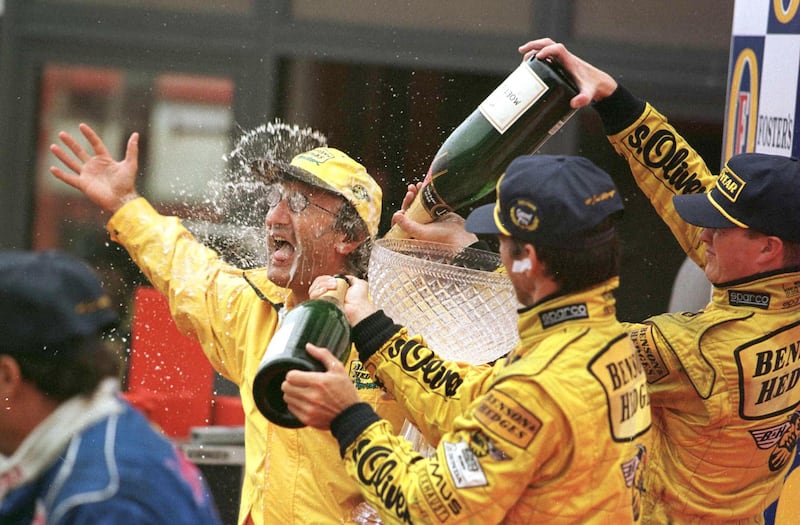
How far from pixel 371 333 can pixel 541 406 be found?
0.61m

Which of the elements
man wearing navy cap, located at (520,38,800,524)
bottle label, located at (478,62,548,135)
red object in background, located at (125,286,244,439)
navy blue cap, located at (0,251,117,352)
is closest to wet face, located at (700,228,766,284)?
man wearing navy cap, located at (520,38,800,524)

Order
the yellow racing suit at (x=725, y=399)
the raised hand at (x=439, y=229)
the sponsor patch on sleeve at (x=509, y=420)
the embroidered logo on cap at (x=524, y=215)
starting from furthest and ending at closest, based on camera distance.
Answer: the raised hand at (x=439, y=229), the yellow racing suit at (x=725, y=399), the embroidered logo on cap at (x=524, y=215), the sponsor patch on sleeve at (x=509, y=420)

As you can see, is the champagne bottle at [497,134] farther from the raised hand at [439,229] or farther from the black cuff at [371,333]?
the black cuff at [371,333]

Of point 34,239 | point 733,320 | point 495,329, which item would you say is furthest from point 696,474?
point 34,239

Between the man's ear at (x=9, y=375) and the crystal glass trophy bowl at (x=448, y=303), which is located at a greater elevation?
the man's ear at (x=9, y=375)

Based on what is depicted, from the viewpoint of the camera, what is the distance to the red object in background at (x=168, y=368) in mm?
5020

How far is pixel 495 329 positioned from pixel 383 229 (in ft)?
8.53

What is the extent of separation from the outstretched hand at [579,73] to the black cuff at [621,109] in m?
0.05

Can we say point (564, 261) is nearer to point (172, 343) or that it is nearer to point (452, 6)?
point (172, 343)

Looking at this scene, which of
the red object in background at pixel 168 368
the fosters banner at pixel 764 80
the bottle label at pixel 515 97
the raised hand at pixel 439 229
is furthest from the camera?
the red object in background at pixel 168 368

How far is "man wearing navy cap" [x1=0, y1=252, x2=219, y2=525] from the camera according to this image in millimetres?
1979

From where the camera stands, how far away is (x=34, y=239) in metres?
6.59

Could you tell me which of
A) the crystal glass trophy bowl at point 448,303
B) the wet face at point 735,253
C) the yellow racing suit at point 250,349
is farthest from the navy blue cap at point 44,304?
the wet face at point 735,253

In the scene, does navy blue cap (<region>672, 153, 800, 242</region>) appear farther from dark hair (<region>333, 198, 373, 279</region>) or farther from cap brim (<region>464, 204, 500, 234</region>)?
dark hair (<region>333, 198, 373, 279</region>)
